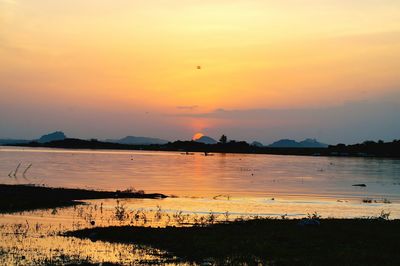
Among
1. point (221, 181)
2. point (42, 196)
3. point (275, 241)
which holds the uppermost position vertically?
point (275, 241)

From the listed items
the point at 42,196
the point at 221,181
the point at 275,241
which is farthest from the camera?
the point at 221,181

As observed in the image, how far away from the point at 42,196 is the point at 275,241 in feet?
99.8

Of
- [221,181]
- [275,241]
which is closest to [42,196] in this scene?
[275,241]

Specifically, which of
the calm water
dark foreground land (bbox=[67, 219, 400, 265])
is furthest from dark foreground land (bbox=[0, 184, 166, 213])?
dark foreground land (bbox=[67, 219, 400, 265])

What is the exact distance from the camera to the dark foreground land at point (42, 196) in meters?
44.4

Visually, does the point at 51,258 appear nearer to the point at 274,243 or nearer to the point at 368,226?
the point at 274,243

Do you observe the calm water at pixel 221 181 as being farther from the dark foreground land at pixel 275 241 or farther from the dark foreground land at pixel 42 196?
the dark foreground land at pixel 275 241

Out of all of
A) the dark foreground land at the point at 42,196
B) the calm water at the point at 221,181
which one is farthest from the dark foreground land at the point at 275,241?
the calm water at the point at 221,181

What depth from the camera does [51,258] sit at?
78.6 feet

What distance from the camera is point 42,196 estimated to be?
167 feet

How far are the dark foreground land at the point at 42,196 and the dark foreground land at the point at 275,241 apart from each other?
14.9 m

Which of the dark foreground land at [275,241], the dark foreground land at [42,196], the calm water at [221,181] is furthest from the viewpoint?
the calm water at [221,181]

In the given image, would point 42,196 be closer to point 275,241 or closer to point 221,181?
point 275,241

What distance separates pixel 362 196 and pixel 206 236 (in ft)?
147
